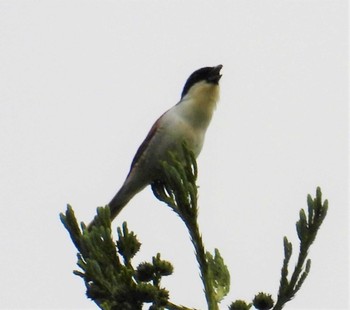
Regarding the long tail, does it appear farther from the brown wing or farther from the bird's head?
the bird's head

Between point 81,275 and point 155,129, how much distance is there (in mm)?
3075

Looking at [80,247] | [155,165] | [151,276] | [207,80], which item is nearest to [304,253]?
[151,276]

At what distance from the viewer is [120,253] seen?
3.63m

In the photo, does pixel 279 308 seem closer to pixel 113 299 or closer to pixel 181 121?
pixel 113 299

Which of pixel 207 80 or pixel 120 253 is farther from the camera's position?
pixel 207 80

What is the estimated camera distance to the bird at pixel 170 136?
6.49 m

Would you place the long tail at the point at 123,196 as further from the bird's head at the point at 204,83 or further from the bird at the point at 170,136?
the bird's head at the point at 204,83

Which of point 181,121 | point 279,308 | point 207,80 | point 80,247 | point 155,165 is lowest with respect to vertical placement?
point 279,308

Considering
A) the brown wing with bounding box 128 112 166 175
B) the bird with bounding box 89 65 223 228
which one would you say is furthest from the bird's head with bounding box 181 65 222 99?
the brown wing with bounding box 128 112 166 175

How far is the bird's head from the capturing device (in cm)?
705

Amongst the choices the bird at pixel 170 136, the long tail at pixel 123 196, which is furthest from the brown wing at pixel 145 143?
the long tail at pixel 123 196

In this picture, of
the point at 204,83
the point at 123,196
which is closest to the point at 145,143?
the point at 123,196

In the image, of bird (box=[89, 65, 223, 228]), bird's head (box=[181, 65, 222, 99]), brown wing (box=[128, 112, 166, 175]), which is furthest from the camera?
bird's head (box=[181, 65, 222, 99])

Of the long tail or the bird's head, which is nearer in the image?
the long tail
